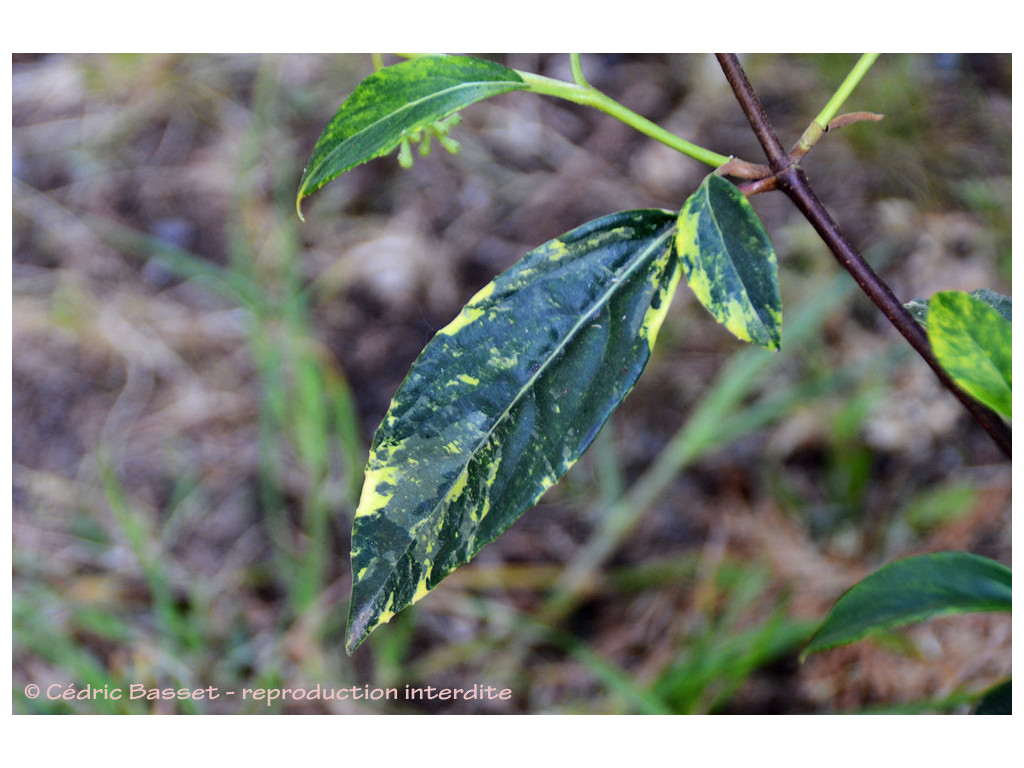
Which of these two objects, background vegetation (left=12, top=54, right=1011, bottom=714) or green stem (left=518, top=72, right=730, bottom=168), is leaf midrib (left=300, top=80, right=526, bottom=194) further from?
background vegetation (left=12, top=54, right=1011, bottom=714)

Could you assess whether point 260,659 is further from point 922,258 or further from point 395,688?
point 922,258

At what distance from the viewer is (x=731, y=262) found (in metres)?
0.37

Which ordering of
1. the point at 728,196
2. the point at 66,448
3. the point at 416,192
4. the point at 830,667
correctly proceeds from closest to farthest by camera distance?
the point at 728,196, the point at 830,667, the point at 66,448, the point at 416,192

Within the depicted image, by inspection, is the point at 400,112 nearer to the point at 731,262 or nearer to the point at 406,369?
the point at 731,262

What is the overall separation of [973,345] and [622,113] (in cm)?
21

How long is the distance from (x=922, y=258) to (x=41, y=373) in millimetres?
1407

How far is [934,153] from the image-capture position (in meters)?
1.15

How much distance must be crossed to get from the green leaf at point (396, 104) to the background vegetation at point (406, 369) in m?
0.76

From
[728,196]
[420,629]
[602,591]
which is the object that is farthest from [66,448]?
[728,196]

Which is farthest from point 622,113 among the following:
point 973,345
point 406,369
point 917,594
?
point 406,369

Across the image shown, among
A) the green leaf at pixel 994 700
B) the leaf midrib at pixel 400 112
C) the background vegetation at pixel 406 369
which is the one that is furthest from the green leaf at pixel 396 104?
the background vegetation at pixel 406 369

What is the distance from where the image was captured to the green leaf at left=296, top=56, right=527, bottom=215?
40 cm

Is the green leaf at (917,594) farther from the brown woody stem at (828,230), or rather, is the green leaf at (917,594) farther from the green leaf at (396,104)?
the green leaf at (396,104)

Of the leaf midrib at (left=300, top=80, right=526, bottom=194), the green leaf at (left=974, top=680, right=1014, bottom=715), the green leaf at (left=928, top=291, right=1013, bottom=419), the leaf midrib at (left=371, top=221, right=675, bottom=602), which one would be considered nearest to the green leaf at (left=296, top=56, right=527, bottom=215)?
the leaf midrib at (left=300, top=80, right=526, bottom=194)
